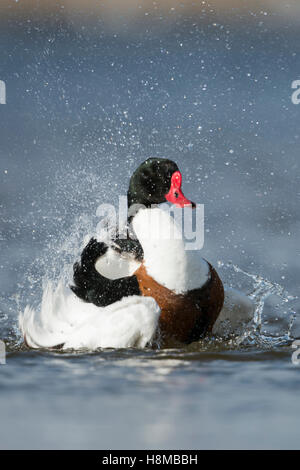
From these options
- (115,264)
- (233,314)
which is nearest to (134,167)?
(233,314)

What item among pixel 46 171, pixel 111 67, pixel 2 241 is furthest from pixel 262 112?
pixel 2 241

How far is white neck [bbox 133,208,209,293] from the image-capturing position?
4.44m

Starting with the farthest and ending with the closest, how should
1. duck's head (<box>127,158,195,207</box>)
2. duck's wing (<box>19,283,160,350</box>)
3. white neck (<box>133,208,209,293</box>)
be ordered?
duck's head (<box>127,158,195,207</box>), white neck (<box>133,208,209,293</box>), duck's wing (<box>19,283,160,350</box>)

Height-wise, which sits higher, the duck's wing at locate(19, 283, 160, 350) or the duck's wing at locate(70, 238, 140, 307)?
the duck's wing at locate(70, 238, 140, 307)

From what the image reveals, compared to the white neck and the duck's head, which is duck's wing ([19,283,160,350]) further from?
the duck's head

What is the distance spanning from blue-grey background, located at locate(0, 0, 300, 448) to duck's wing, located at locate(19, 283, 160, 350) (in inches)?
3.7

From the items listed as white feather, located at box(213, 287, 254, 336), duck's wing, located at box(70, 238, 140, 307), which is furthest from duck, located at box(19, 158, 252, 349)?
white feather, located at box(213, 287, 254, 336)

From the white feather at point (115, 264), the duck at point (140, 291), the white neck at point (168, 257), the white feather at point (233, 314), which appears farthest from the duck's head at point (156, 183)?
the white feather at point (233, 314)

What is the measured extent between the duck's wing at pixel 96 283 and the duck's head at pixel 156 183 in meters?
0.39

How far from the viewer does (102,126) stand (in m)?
8.88

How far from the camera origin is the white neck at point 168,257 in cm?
444

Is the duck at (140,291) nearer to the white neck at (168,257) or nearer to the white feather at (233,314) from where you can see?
the white neck at (168,257)

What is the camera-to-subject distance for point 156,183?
4.75 meters

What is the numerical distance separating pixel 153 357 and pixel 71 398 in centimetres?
69
